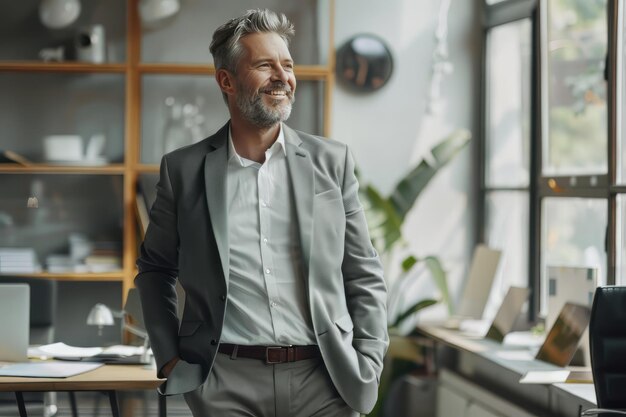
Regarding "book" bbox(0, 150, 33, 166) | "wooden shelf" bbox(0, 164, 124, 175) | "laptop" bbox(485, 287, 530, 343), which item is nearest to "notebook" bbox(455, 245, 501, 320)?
"laptop" bbox(485, 287, 530, 343)

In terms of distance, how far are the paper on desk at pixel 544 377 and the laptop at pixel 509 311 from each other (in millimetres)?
816

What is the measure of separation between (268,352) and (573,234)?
3001 mm

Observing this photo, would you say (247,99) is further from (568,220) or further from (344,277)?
(568,220)

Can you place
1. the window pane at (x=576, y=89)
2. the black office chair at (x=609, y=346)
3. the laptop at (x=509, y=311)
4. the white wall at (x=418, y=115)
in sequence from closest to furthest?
the black office chair at (x=609, y=346) < the window pane at (x=576, y=89) < the laptop at (x=509, y=311) < the white wall at (x=418, y=115)

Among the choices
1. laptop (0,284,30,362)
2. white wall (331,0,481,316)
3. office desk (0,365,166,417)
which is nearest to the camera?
office desk (0,365,166,417)

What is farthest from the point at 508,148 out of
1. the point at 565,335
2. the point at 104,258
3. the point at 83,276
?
the point at 83,276

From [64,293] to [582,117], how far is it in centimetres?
292

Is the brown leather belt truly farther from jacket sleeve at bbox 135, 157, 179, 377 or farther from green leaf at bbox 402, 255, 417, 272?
green leaf at bbox 402, 255, 417, 272

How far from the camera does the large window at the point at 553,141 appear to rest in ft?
14.6

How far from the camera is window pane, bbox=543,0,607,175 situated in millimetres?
4648

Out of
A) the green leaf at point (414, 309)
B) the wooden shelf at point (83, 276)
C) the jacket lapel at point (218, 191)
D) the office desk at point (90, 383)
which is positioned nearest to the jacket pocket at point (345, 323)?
the jacket lapel at point (218, 191)

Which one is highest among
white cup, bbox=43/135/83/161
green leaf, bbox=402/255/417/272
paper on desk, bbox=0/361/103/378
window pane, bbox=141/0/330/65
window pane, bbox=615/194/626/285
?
window pane, bbox=141/0/330/65

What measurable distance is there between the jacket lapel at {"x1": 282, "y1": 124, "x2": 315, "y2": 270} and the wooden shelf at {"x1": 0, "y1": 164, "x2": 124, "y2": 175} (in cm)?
328

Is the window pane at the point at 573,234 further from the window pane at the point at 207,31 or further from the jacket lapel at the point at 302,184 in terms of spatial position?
the jacket lapel at the point at 302,184
